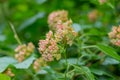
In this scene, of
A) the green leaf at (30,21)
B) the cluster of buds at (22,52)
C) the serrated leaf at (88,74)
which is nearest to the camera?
the serrated leaf at (88,74)

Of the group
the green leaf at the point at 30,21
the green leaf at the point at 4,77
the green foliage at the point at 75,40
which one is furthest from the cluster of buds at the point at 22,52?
the green leaf at the point at 30,21

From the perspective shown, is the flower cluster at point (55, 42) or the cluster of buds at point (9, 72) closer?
the flower cluster at point (55, 42)

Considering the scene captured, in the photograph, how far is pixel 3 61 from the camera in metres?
1.02

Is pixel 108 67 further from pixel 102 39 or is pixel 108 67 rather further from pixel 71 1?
pixel 71 1

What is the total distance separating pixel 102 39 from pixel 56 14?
21 cm

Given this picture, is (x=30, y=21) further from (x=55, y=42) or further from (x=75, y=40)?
(x=55, y=42)

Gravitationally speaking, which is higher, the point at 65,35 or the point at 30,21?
the point at 30,21

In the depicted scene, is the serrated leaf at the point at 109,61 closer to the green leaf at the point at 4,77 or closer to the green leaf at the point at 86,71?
the green leaf at the point at 86,71

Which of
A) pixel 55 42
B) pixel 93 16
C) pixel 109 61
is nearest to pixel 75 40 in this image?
pixel 109 61

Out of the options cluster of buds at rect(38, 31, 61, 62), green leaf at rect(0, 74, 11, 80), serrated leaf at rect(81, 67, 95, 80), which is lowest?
serrated leaf at rect(81, 67, 95, 80)

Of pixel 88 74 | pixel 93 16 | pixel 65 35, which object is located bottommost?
pixel 88 74

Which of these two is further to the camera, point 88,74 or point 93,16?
point 93,16

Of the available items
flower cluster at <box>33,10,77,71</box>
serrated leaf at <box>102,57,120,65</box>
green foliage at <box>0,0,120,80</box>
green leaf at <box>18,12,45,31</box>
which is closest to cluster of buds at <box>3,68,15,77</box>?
green foliage at <box>0,0,120,80</box>

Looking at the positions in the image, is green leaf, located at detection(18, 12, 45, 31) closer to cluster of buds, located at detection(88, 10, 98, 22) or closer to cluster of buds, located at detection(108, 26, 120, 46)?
cluster of buds, located at detection(88, 10, 98, 22)
